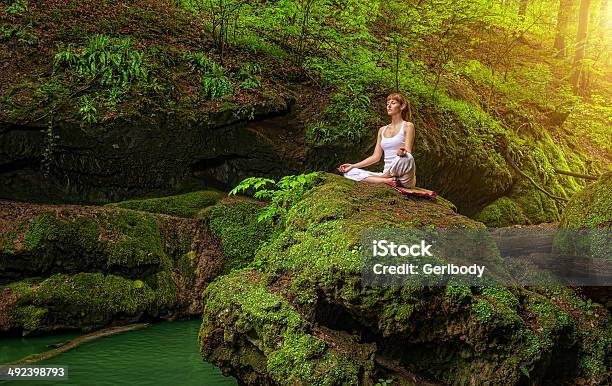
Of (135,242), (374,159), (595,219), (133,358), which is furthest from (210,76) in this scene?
(595,219)

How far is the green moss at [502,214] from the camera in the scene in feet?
36.6

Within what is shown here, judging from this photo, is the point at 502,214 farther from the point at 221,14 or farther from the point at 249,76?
the point at 221,14

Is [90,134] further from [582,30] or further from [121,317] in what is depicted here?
[582,30]

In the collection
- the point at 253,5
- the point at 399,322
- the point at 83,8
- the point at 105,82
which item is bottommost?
the point at 399,322

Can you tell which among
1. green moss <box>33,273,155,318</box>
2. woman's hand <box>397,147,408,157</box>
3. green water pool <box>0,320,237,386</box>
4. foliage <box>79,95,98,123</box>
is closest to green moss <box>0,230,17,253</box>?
green moss <box>33,273,155,318</box>

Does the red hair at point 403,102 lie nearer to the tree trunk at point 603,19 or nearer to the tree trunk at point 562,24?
the tree trunk at point 603,19

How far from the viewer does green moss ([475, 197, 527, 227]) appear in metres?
11.2

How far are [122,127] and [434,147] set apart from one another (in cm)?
645

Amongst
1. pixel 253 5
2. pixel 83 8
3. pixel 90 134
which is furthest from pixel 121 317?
pixel 253 5

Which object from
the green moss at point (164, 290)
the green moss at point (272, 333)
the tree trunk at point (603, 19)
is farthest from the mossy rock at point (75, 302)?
the tree trunk at point (603, 19)

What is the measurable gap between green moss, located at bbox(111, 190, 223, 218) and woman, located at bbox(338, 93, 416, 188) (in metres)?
3.03

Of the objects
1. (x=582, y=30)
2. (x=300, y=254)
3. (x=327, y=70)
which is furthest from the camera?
(x=582, y=30)

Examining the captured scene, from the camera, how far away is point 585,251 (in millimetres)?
4902

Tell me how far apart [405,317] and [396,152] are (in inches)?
135
